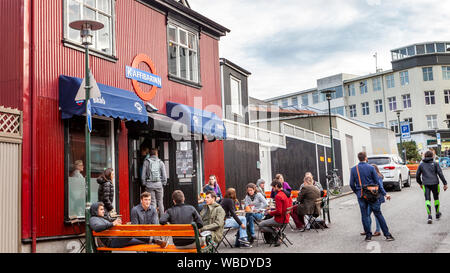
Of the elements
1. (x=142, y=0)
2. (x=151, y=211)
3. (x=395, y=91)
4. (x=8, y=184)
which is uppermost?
(x=395, y=91)

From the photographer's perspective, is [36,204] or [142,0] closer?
[36,204]

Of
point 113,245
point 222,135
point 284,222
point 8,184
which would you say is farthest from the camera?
point 222,135

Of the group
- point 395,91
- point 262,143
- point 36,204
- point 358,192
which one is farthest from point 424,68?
point 36,204

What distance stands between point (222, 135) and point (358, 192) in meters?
5.76

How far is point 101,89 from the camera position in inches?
417

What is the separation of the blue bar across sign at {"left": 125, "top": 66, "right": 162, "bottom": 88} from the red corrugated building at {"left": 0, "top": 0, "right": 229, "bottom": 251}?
0.52ft

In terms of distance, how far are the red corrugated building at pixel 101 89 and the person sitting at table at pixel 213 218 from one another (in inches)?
122

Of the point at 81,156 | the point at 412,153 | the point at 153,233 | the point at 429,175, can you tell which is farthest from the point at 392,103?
the point at 153,233

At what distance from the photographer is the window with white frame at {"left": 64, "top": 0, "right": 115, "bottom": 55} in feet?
34.5

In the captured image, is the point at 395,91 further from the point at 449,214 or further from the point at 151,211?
the point at 151,211

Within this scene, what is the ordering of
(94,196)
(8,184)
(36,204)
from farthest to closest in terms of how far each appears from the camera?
1. (94,196)
2. (36,204)
3. (8,184)

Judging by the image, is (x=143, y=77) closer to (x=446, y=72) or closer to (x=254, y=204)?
(x=254, y=204)

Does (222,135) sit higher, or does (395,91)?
(395,91)

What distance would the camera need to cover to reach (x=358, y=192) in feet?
32.8
